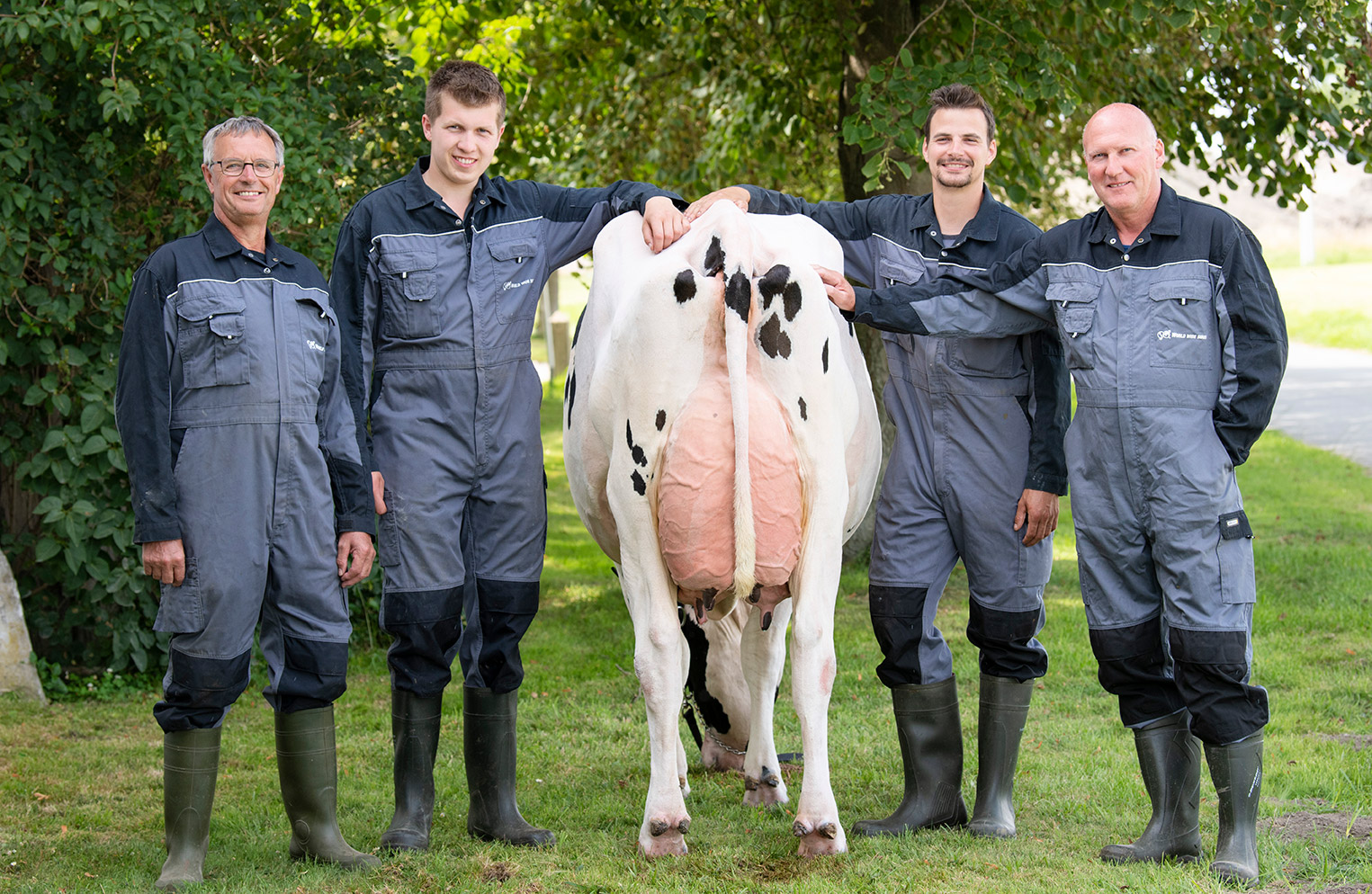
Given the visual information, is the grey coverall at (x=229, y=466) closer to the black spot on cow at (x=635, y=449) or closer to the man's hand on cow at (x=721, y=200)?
the black spot on cow at (x=635, y=449)

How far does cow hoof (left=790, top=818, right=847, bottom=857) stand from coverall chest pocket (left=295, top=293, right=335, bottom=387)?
2014 mm

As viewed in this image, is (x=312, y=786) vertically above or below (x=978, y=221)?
below

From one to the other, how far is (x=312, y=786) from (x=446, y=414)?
1248mm

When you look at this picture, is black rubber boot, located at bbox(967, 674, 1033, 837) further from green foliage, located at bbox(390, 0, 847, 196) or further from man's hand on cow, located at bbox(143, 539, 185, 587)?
green foliage, located at bbox(390, 0, 847, 196)

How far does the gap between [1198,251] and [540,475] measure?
7.23 feet

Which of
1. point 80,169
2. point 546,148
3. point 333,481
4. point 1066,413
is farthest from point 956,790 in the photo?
point 546,148

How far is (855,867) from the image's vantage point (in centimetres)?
368

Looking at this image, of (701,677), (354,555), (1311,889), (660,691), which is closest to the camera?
(1311,889)

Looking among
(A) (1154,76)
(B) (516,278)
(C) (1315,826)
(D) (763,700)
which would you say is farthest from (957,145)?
(A) (1154,76)

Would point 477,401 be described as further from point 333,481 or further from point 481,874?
point 481,874

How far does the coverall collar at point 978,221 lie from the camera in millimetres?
4238

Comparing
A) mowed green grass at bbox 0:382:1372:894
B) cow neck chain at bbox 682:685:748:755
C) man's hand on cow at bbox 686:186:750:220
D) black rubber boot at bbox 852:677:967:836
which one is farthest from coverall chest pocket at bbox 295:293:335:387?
black rubber boot at bbox 852:677:967:836

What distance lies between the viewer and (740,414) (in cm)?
361

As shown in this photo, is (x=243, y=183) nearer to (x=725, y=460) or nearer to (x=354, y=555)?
(x=354, y=555)
